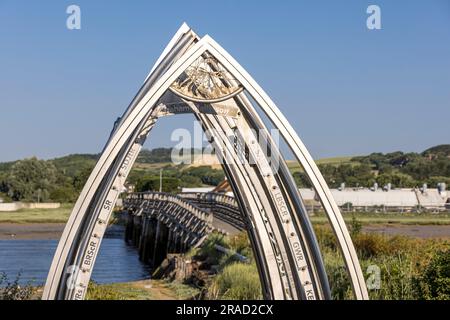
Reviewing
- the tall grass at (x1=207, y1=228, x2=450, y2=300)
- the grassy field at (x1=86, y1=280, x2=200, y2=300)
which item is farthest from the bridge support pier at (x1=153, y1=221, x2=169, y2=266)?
the tall grass at (x1=207, y1=228, x2=450, y2=300)

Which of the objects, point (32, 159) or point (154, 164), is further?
point (154, 164)

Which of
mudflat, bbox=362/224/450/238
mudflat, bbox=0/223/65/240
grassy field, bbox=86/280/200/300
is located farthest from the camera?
mudflat, bbox=0/223/65/240

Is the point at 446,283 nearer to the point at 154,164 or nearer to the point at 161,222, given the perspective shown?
the point at 161,222

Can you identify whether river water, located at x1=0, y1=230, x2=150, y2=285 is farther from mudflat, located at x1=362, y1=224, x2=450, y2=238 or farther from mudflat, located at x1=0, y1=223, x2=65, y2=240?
mudflat, located at x1=362, y1=224, x2=450, y2=238

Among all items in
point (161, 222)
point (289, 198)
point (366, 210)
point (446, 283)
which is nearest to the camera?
→ point (289, 198)

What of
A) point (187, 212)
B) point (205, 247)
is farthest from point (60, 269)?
point (187, 212)

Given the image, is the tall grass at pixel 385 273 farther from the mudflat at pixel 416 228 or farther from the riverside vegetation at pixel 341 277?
the mudflat at pixel 416 228

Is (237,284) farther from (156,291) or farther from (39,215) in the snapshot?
(39,215)

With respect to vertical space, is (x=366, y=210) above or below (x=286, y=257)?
below
